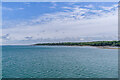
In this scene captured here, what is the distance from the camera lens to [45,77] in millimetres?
16891

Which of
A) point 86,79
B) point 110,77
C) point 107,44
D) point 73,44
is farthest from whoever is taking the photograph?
point 73,44

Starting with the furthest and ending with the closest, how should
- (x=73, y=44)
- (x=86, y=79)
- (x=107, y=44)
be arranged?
1. (x=73, y=44)
2. (x=107, y=44)
3. (x=86, y=79)

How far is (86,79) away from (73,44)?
160683 mm

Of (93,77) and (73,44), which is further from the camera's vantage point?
(73,44)

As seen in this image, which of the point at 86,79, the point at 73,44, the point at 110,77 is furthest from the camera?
the point at 73,44

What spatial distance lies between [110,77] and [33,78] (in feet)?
35.1

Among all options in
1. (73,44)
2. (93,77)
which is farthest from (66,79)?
(73,44)

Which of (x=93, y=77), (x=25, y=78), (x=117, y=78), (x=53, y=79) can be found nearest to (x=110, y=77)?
(x=117, y=78)

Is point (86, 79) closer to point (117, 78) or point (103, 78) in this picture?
point (103, 78)

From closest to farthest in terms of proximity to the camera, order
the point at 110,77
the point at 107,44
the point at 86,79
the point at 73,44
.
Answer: the point at 86,79
the point at 110,77
the point at 107,44
the point at 73,44

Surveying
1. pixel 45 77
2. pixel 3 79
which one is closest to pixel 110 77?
pixel 45 77

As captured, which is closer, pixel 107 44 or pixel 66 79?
pixel 66 79

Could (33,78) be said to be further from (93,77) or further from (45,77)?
(93,77)

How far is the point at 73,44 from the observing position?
176 meters
